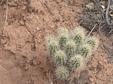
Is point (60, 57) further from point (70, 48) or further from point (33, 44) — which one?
point (33, 44)

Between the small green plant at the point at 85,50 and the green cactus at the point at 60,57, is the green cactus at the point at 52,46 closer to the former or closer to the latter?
the green cactus at the point at 60,57

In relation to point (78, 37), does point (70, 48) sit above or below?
below

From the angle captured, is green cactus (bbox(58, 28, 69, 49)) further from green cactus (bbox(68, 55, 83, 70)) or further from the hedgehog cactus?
green cactus (bbox(68, 55, 83, 70))

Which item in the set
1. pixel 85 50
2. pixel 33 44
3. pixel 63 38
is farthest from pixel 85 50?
pixel 33 44

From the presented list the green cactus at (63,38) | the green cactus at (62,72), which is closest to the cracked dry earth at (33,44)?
the green cactus at (62,72)

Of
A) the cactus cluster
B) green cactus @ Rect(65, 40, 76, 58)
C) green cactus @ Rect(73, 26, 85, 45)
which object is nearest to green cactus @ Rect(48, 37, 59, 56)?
the cactus cluster

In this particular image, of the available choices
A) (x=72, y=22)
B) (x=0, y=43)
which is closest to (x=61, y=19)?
(x=72, y=22)

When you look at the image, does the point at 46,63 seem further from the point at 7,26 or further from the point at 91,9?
the point at 91,9
